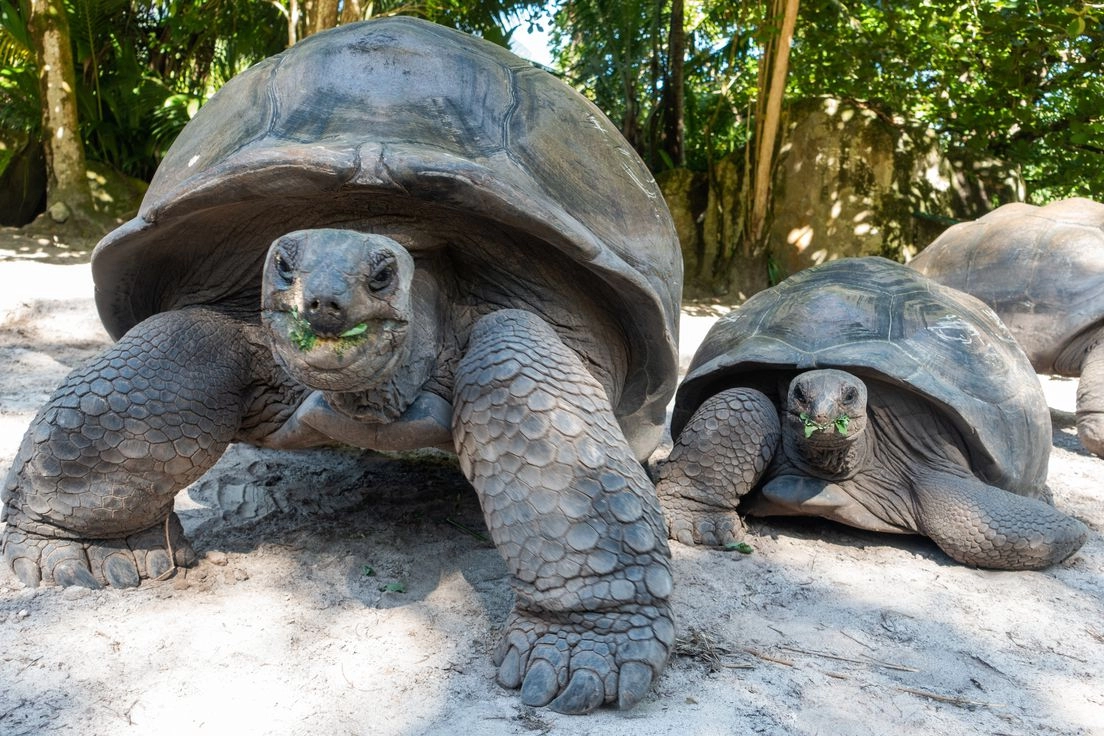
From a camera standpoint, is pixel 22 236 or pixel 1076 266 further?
pixel 22 236

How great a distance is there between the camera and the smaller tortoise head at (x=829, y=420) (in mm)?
2904

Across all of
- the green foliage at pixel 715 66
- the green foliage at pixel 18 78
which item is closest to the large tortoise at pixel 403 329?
the green foliage at pixel 715 66

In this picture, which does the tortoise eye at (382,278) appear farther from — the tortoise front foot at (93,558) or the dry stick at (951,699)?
the dry stick at (951,699)

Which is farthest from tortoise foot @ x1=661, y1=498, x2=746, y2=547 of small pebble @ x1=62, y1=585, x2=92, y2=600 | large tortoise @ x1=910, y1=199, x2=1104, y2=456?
large tortoise @ x1=910, y1=199, x2=1104, y2=456

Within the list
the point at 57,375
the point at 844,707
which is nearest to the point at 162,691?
the point at 844,707

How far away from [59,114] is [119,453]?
7795 mm

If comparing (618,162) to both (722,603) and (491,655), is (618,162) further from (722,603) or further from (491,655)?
(491,655)

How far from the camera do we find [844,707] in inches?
76.0

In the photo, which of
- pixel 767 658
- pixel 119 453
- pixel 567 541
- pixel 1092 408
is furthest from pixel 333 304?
pixel 1092 408

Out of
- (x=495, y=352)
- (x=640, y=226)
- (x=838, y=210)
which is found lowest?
(x=495, y=352)

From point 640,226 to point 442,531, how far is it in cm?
115

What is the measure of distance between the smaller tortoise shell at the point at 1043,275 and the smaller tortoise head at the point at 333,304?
4370 mm

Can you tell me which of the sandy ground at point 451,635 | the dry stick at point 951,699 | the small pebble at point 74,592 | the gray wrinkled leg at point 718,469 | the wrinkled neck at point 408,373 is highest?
the wrinkled neck at point 408,373

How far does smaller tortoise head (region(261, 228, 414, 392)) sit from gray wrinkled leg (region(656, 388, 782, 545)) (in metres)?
1.52
